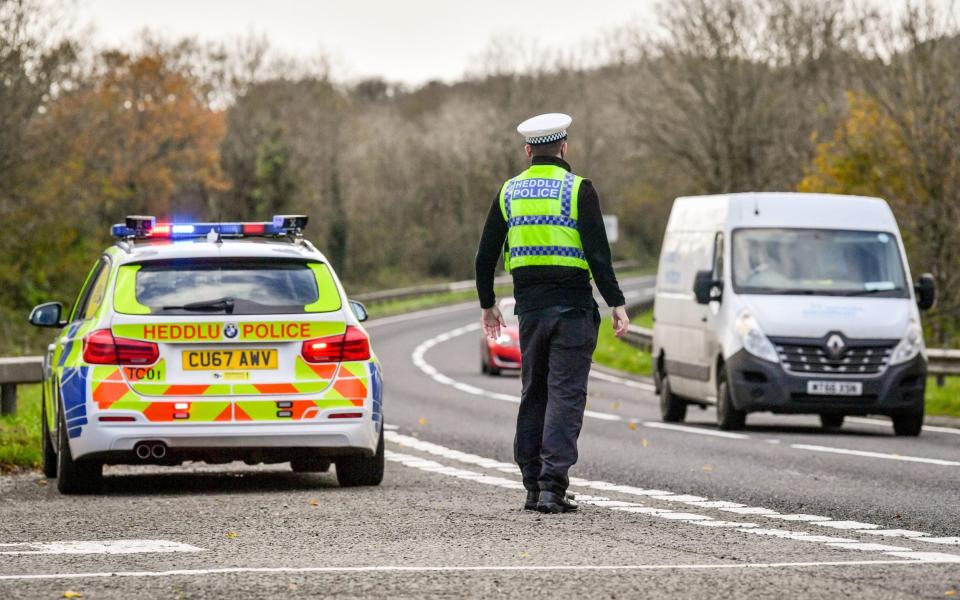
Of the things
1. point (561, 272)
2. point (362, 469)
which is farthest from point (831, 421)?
point (561, 272)

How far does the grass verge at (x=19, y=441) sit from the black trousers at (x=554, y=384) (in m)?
5.23

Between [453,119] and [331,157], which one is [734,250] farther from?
[453,119]

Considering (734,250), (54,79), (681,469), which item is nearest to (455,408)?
(734,250)

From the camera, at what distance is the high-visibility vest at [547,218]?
980cm

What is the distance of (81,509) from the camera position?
1029 centimetres

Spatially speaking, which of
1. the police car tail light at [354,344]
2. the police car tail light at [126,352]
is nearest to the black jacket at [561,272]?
the police car tail light at [354,344]

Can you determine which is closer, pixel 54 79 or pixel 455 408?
pixel 455 408

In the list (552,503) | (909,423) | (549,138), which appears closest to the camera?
(552,503)

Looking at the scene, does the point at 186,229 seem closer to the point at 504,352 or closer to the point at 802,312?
the point at 802,312

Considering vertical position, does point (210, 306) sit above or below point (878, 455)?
above

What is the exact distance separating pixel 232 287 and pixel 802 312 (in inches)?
321

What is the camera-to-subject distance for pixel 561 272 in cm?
983

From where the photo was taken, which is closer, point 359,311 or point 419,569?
point 419,569

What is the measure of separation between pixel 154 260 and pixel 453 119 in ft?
268
